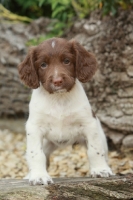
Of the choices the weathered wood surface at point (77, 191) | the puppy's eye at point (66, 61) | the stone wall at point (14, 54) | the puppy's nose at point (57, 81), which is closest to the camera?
the weathered wood surface at point (77, 191)

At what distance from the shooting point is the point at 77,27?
7688mm

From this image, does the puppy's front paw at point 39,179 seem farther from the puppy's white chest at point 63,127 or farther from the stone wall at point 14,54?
the stone wall at point 14,54

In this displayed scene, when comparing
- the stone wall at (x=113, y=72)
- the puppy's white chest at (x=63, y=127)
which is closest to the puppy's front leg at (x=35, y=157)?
the puppy's white chest at (x=63, y=127)

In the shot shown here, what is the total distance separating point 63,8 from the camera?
8320 millimetres

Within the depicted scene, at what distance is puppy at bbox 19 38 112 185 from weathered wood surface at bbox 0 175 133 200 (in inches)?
16.9

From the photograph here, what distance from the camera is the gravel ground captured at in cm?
669

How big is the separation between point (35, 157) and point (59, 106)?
1.81 ft

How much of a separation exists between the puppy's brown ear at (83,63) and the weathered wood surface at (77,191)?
103 cm

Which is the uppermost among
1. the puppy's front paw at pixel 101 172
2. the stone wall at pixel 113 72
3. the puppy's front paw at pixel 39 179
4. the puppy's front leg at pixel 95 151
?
the stone wall at pixel 113 72

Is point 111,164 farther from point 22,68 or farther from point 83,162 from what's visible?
point 22,68

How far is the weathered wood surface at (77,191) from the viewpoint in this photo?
378 centimetres

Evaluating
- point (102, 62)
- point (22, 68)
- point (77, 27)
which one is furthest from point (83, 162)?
point (22, 68)

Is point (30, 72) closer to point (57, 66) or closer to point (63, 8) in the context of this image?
point (57, 66)

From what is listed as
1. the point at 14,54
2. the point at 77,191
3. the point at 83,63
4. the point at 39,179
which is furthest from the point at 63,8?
the point at 77,191
